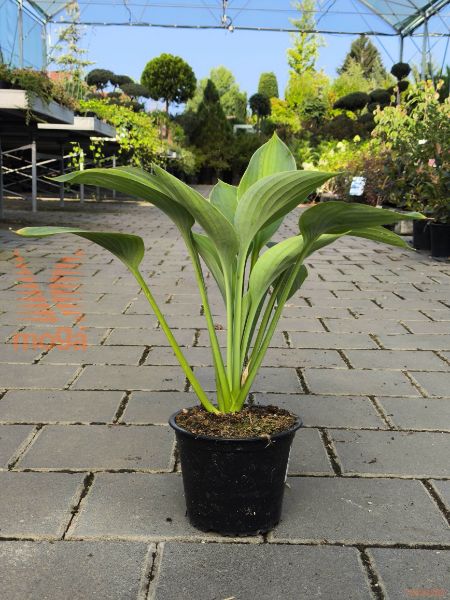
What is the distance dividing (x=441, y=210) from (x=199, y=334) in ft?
11.6

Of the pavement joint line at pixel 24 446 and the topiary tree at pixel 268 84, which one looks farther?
the topiary tree at pixel 268 84

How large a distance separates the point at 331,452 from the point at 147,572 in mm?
808

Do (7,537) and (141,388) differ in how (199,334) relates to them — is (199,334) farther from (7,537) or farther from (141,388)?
(7,537)

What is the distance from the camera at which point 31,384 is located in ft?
8.63

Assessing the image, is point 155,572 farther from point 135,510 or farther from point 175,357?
point 175,357

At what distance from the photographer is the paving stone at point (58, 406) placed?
7.52 ft

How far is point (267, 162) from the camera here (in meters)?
1.67

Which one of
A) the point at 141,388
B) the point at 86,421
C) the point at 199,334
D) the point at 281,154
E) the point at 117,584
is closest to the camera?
the point at 117,584

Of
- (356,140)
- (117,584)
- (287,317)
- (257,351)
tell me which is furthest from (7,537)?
(356,140)

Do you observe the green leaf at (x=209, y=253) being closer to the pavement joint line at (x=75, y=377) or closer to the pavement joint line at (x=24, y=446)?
the pavement joint line at (x=24, y=446)

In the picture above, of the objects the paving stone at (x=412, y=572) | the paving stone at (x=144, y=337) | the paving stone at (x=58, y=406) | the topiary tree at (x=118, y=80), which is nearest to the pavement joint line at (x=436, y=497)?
the paving stone at (x=412, y=572)

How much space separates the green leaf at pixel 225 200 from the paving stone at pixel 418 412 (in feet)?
3.31

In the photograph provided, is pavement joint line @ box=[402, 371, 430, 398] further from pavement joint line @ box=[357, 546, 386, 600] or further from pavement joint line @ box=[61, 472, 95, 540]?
pavement joint line @ box=[61, 472, 95, 540]

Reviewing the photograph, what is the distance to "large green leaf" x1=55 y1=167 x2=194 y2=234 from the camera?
1.40 meters
